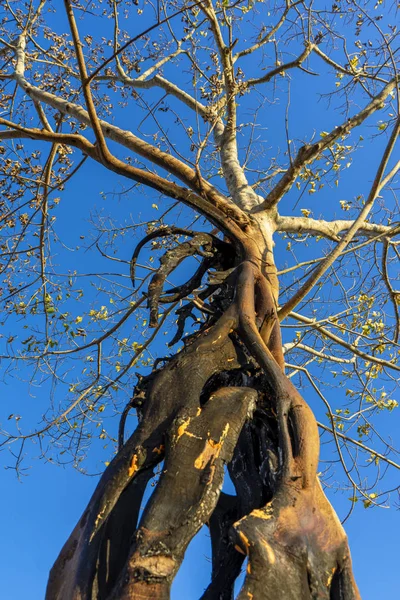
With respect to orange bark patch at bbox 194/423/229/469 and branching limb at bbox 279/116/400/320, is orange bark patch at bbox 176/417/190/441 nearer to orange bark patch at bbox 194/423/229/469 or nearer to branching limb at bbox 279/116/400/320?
orange bark patch at bbox 194/423/229/469

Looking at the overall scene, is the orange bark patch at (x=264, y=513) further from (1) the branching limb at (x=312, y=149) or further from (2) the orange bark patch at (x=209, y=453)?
(1) the branching limb at (x=312, y=149)

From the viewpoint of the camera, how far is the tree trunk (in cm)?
134

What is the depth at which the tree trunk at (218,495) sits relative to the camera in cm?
134

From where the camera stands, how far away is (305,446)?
1.73 m

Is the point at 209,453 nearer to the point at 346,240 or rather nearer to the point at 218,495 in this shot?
the point at 218,495

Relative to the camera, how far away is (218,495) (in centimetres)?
153

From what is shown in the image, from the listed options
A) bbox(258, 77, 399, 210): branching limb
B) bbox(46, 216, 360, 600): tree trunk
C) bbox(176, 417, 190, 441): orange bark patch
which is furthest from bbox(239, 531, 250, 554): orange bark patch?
bbox(258, 77, 399, 210): branching limb

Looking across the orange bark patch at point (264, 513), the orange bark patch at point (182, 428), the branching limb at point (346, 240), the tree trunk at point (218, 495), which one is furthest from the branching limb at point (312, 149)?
the orange bark patch at point (264, 513)

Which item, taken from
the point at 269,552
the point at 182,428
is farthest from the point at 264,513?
the point at 182,428

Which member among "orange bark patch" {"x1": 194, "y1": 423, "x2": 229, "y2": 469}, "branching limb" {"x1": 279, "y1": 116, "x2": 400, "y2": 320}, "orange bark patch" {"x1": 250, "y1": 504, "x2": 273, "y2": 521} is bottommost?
"orange bark patch" {"x1": 250, "y1": 504, "x2": 273, "y2": 521}

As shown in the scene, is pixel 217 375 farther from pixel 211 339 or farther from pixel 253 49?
pixel 253 49

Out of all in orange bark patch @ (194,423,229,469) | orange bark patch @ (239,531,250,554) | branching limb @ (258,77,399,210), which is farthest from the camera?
branching limb @ (258,77,399,210)

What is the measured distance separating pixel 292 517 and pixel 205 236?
185 centimetres

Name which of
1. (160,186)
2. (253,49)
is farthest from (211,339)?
(253,49)
